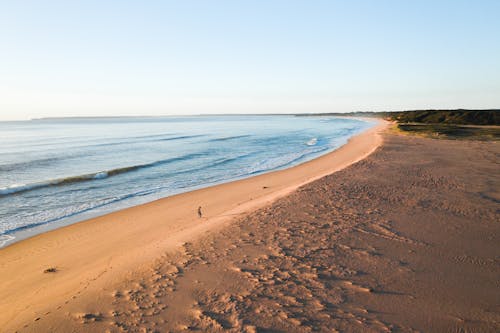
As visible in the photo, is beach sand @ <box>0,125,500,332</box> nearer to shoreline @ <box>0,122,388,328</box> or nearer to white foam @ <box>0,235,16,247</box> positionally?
shoreline @ <box>0,122,388,328</box>

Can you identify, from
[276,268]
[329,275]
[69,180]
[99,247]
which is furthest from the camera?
[69,180]

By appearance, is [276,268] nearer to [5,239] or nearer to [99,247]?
[99,247]

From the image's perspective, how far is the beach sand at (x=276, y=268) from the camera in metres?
4.71

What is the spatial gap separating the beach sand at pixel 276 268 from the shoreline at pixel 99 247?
4 cm

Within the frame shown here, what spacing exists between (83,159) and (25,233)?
17.2 meters

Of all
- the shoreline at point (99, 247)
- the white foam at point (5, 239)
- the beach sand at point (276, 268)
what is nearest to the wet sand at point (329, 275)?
the beach sand at point (276, 268)

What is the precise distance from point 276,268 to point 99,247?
480cm

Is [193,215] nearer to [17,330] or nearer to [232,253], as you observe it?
[232,253]

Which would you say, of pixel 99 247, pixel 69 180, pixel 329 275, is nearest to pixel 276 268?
pixel 329 275

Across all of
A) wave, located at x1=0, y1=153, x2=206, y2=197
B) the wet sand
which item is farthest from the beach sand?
wave, located at x1=0, y1=153, x2=206, y2=197

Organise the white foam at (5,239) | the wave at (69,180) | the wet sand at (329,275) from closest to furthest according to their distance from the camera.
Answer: the wet sand at (329,275) < the white foam at (5,239) < the wave at (69,180)

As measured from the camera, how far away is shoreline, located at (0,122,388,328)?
19.2 feet

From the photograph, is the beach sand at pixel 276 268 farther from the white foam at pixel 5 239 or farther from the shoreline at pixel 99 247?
the white foam at pixel 5 239

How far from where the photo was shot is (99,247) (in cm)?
826
